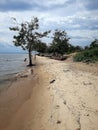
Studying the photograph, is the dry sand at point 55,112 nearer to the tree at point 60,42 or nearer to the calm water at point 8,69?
the calm water at point 8,69

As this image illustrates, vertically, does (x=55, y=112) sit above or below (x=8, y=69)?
above

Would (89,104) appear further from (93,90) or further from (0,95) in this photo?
(0,95)

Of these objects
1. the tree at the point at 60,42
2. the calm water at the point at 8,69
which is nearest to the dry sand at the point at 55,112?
the calm water at the point at 8,69

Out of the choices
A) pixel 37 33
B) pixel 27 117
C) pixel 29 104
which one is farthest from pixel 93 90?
pixel 37 33

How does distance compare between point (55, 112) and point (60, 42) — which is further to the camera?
point (60, 42)

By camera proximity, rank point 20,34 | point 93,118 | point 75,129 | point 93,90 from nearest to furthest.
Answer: point 75,129
point 93,118
point 93,90
point 20,34

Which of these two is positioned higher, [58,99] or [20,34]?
[20,34]

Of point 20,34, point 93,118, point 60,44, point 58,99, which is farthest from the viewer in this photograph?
point 60,44

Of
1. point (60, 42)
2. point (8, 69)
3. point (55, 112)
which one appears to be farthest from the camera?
point (60, 42)

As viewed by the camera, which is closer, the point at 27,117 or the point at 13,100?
the point at 27,117

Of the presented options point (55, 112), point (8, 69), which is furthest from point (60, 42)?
point (55, 112)

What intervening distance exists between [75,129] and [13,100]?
596cm

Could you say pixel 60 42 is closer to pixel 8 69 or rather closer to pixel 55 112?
pixel 8 69

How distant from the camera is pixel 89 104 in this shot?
28.8ft
